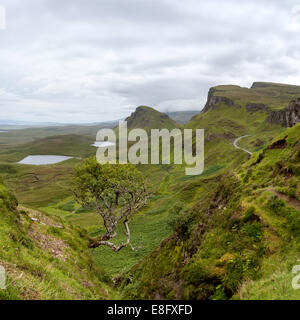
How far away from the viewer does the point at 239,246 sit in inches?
599

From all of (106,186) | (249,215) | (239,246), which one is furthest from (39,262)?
(106,186)

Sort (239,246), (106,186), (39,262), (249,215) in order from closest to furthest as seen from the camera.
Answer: (39,262) → (239,246) → (249,215) → (106,186)

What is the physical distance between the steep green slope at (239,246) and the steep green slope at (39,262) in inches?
259

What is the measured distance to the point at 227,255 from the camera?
49.8ft

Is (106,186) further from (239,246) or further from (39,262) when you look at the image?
(239,246)

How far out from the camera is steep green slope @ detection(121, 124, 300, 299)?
12461 mm

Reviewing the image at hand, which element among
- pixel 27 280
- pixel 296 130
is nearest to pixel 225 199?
pixel 296 130

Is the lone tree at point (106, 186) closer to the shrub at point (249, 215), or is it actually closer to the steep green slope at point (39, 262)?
the steep green slope at point (39, 262)

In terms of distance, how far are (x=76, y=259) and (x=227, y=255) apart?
13.7 m

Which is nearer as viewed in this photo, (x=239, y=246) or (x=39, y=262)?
(x=39, y=262)

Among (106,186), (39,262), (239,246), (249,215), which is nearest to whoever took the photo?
(39,262)

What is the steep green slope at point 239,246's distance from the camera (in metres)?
12.5

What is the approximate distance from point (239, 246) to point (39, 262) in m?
13.9

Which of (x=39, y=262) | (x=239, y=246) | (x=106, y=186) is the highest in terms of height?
(x=106, y=186)
